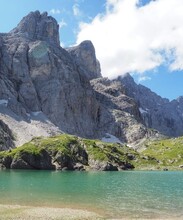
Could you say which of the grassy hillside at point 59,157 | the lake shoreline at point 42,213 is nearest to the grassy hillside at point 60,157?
the grassy hillside at point 59,157

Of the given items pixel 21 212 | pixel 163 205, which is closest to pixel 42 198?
pixel 21 212

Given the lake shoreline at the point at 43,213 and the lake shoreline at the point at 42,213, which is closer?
the lake shoreline at the point at 43,213

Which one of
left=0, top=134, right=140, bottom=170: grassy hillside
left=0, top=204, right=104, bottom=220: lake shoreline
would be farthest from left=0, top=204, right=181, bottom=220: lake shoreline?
left=0, top=134, right=140, bottom=170: grassy hillside

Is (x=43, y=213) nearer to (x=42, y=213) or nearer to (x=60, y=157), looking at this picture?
(x=42, y=213)

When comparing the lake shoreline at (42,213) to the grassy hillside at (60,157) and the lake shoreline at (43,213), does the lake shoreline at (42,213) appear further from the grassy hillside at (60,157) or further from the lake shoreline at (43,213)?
the grassy hillside at (60,157)

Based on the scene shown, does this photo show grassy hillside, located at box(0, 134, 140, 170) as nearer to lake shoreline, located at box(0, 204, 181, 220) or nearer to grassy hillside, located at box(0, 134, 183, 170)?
grassy hillside, located at box(0, 134, 183, 170)

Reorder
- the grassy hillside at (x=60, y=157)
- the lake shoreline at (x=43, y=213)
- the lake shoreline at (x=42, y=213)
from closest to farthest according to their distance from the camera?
the lake shoreline at (x=43, y=213), the lake shoreline at (x=42, y=213), the grassy hillside at (x=60, y=157)

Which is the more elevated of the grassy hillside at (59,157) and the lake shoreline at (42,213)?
the grassy hillside at (59,157)

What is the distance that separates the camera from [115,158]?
637 ft

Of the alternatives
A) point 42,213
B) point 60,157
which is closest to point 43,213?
point 42,213

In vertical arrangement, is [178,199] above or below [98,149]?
below

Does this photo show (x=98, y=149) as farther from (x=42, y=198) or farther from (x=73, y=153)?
(x=42, y=198)

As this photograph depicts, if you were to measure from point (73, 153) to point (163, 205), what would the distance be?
12918cm

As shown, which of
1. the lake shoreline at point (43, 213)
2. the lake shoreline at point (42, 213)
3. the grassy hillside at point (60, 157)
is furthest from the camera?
the grassy hillside at point (60, 157)
